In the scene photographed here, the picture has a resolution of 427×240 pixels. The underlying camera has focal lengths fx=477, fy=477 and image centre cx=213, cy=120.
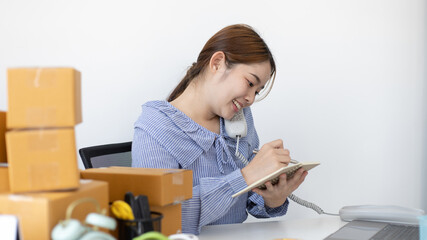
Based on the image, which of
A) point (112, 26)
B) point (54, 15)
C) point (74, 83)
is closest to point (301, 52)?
point (112, 26)

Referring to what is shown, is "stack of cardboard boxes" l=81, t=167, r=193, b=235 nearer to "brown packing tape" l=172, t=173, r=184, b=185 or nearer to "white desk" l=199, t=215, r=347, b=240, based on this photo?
"brown packing tape" l=172, t=173, r=184, b=185

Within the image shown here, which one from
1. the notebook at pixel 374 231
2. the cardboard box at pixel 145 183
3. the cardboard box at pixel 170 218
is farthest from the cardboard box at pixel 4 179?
the notebook at pixel 374 231

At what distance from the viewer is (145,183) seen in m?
0.95

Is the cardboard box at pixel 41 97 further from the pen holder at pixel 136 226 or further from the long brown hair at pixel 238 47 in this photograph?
the long brown hair at pixel 238 47

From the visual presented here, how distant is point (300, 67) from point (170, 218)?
1293 millimetres

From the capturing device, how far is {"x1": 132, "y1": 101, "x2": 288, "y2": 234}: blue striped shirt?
1.30 metres

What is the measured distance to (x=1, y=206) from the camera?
73 cm

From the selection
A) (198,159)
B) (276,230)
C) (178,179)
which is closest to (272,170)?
(276,230)

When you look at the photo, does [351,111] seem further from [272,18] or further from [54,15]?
[54,15]

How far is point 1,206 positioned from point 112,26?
1174 millimetres

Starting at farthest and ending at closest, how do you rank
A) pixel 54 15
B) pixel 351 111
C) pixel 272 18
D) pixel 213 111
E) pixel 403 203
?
1. pixel 403 203
2. pixel 351 111
3. pixel 272 18
4. pixel 54 15
5. pixel 213 111

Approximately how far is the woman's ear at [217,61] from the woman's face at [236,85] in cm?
1

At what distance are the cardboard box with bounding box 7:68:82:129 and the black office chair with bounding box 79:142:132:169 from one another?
0.61m

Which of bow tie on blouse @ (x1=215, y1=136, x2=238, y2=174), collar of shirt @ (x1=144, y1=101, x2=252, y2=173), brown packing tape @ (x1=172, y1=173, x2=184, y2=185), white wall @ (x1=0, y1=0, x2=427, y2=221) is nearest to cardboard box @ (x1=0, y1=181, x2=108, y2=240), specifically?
brown packing tape @ (x1=172, y1=173, x2=184, y2=185)
